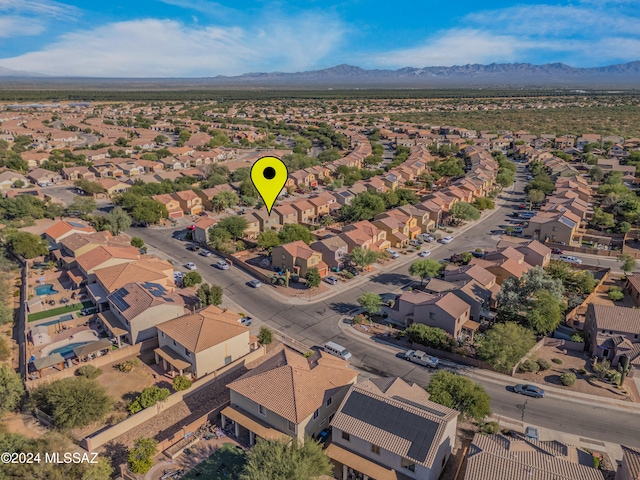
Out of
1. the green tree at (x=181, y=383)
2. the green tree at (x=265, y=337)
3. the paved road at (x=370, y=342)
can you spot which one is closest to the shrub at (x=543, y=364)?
the paved road at (x=370, y=342)

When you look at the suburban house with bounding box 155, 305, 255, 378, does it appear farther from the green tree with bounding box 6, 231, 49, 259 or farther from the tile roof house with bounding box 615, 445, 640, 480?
the green tree with bounding box 6, 231, 49, 259

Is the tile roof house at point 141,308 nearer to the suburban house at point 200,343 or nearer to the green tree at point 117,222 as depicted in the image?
the suburban house at point 200,343

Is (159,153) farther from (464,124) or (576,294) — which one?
(464,124)

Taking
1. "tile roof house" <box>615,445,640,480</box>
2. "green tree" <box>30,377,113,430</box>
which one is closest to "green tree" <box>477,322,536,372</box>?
"tile roof house" <box>615,445,640,480</box>

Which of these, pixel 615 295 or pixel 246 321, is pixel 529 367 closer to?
pixel 615 295

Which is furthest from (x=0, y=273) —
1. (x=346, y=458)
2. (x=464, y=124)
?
(x=464, y=124)

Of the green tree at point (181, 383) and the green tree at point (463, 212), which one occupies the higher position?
the green tree at point (463, 212)

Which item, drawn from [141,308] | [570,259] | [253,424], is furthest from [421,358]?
[570,259]
